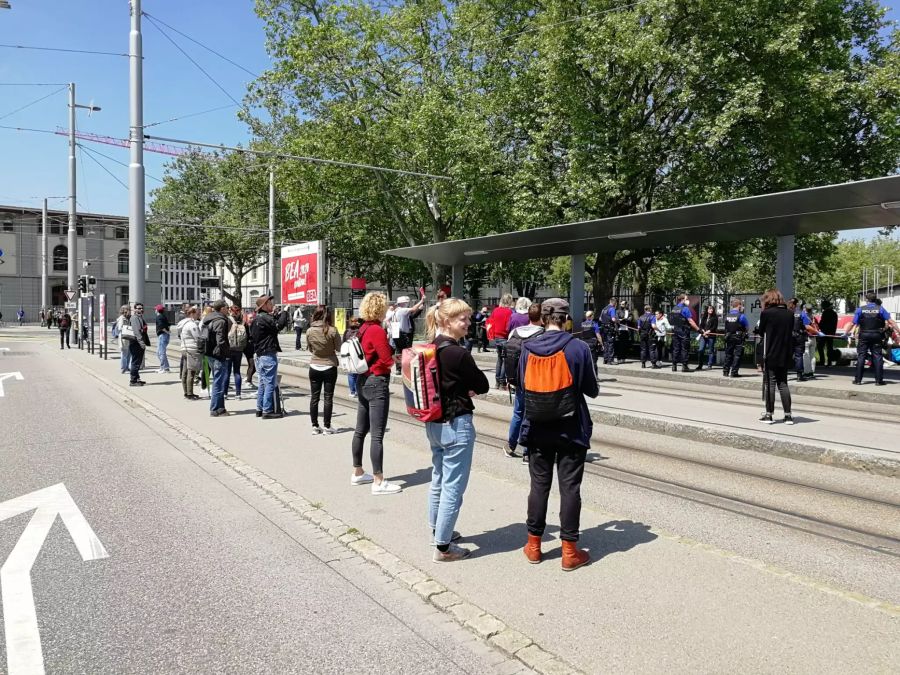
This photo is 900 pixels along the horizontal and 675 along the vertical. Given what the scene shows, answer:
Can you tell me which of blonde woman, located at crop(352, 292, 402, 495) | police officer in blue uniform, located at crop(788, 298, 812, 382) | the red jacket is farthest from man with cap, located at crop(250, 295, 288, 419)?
police officer in blue uniform, located at crop(788, 298, 812, 382)

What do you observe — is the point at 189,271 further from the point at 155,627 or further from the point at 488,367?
the point at 155,627

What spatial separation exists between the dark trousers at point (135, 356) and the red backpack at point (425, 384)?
1223cm

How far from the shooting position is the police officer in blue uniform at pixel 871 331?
44.1 feet

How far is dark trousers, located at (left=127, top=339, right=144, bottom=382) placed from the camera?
1502 cm

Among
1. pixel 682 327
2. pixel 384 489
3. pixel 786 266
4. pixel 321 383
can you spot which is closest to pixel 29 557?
pixel 384 489

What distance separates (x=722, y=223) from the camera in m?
15.2

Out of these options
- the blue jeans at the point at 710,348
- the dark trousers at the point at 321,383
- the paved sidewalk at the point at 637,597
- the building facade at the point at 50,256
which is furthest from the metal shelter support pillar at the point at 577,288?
the building facade at the point at 50,256

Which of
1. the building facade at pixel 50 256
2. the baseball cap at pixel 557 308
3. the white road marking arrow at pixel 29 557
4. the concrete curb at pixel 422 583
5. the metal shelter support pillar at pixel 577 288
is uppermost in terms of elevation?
the building facade at pixel 50 256

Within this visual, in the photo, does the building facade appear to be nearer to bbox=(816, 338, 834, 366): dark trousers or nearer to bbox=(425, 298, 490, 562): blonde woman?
bbox=(816, 338, 834, 366): dark trousers

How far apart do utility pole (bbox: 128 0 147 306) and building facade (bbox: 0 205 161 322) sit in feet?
183

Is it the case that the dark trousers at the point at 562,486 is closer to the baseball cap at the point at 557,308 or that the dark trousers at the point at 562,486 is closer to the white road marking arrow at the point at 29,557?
the baseball cap at the point at 557,308

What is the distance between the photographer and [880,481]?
6.83 metres

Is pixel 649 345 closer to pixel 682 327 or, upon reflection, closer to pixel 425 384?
pixel 682 327

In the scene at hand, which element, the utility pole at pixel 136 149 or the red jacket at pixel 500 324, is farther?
the utility pole at pixel 136 149
